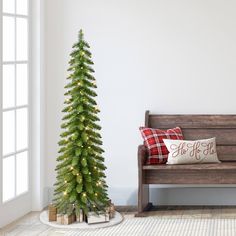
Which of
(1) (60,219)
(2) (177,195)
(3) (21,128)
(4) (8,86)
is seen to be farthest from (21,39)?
(2) (177,195)

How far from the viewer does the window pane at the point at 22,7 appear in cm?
691

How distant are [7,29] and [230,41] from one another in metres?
2.12

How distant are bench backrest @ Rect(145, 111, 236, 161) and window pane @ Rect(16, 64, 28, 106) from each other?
3.82ft

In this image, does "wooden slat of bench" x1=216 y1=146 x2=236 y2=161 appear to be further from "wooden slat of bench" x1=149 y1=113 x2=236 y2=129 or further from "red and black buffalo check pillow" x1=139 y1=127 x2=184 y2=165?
"red and black buffalo check pillow" x1=139 y1=127 x2=184 y2=165

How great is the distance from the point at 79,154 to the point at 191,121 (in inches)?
51.8

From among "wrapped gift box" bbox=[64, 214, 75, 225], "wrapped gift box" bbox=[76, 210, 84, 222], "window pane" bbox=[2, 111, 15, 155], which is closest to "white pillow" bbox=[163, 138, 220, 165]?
"wrapped gift box" bbox=[76, 210, 84, 222]

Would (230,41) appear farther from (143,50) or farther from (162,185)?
(162,185)

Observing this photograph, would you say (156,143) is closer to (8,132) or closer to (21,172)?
(21,172)

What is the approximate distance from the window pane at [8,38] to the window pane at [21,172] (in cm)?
89

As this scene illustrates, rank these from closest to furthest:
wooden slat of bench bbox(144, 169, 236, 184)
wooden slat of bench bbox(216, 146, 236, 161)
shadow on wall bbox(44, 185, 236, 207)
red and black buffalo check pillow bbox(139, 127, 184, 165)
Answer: wooden slat of bench bbox(144, 169, 236, 184), red and black buffalo check pillow bbox(139, 127, 184, 165), wooden slat of bench bbox(216, 146, 236, 161), shadow on wall bbox(44, 185, 236, 207)

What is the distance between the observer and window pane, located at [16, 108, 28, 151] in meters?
6.90

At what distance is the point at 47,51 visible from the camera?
24.7 feet

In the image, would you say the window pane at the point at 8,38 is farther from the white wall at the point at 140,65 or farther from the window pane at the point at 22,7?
the white wall at the point at 140,65

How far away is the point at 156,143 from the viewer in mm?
7113
